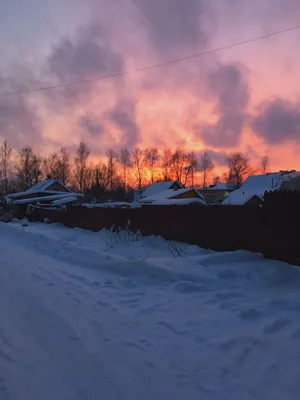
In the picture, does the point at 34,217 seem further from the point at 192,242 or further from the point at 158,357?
the point at 158,357

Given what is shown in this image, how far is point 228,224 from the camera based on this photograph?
10195 mm

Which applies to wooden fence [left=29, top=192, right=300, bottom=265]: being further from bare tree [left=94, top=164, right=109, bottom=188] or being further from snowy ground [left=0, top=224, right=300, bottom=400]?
bare tree [left=94, top=164, right=109, bottom=188]

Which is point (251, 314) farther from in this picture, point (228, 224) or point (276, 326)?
point (228, 224)

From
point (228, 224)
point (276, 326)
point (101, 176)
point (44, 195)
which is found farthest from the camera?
point (101, 176)

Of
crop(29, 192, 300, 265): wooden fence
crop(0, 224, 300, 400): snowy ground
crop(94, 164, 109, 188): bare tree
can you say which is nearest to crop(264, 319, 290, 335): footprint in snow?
crop(0, 224, 300, 400): snowy ground

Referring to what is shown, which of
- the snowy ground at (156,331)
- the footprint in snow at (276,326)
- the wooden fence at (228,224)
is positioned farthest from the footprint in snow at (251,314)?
the wooden fence at (228,224)

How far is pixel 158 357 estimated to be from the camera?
13.2 ft

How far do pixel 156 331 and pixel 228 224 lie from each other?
5.92 metres

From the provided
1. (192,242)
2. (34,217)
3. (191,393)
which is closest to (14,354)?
(191,393)

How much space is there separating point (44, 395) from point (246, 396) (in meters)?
1.84

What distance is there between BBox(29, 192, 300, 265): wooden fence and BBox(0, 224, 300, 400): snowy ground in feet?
1.84

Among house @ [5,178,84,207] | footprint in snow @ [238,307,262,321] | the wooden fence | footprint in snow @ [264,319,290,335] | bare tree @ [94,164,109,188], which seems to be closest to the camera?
footprint in snow @ [264,319,290,335]

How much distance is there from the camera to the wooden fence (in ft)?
24.7

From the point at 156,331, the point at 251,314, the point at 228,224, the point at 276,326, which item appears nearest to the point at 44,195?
the point at 228,224
